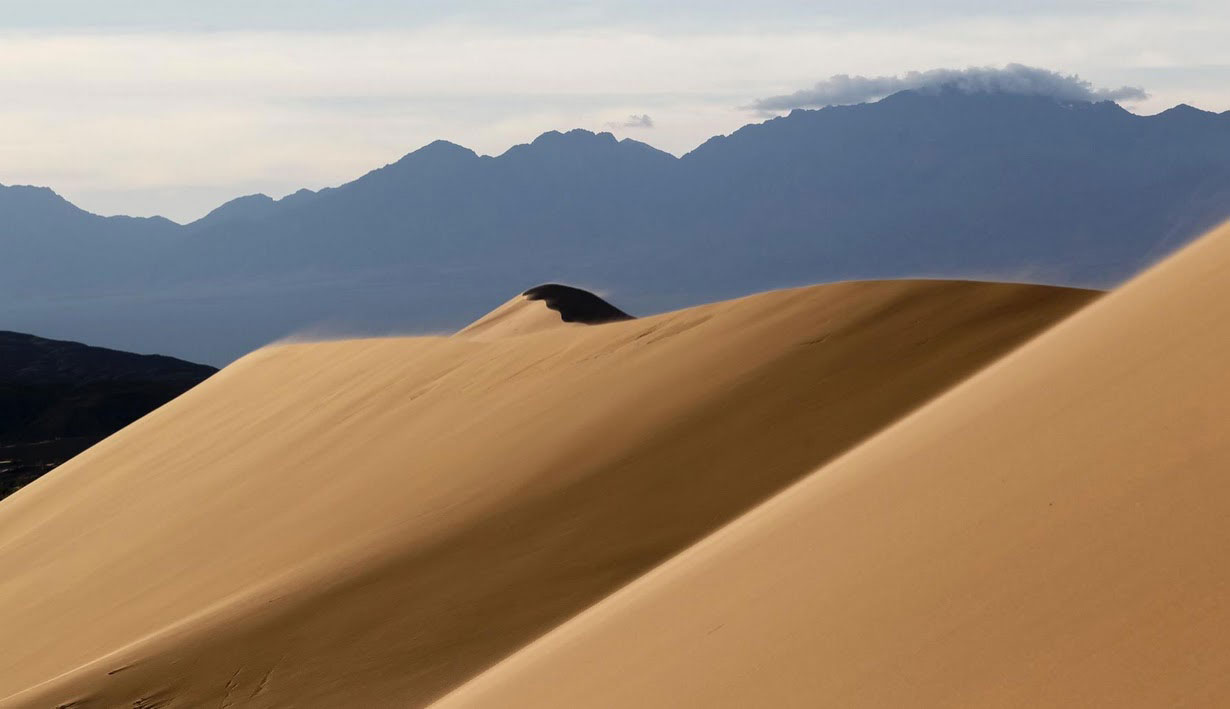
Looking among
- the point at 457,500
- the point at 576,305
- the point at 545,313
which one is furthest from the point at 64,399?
the point at 457,500

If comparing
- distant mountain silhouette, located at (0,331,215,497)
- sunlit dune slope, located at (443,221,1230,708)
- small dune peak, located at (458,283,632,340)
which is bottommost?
sunlit dune slope, located at (443,221,1230,708)

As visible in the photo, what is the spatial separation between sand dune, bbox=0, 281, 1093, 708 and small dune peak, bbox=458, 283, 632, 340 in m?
9.29

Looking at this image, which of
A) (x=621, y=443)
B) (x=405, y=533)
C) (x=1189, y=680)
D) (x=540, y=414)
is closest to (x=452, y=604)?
(x=405, y=533)

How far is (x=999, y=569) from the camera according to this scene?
4.41m

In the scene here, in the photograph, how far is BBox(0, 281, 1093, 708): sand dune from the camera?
898cm

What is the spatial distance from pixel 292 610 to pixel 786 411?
409cm

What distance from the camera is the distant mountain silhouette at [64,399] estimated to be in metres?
54.3

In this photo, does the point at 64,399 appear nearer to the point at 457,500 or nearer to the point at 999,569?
the point at 457,500

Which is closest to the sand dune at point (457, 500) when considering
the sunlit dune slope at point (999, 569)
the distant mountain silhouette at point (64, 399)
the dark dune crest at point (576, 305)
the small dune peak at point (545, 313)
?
the sunlit dune slope at point (999, 569)

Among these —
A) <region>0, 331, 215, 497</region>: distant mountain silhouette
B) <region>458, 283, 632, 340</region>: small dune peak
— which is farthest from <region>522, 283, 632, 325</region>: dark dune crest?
<region>0, 331, 215, 497</region>: distant mountain silhouette

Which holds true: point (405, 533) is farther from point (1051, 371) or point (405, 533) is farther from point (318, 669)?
point (1051, 371)

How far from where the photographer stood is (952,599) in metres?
4.41

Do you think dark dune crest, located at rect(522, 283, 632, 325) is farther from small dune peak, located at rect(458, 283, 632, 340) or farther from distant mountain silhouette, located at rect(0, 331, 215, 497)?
distant mountain silhouette, located at rect(0, 331, 215, 497)

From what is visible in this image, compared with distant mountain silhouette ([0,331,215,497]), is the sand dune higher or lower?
lower
